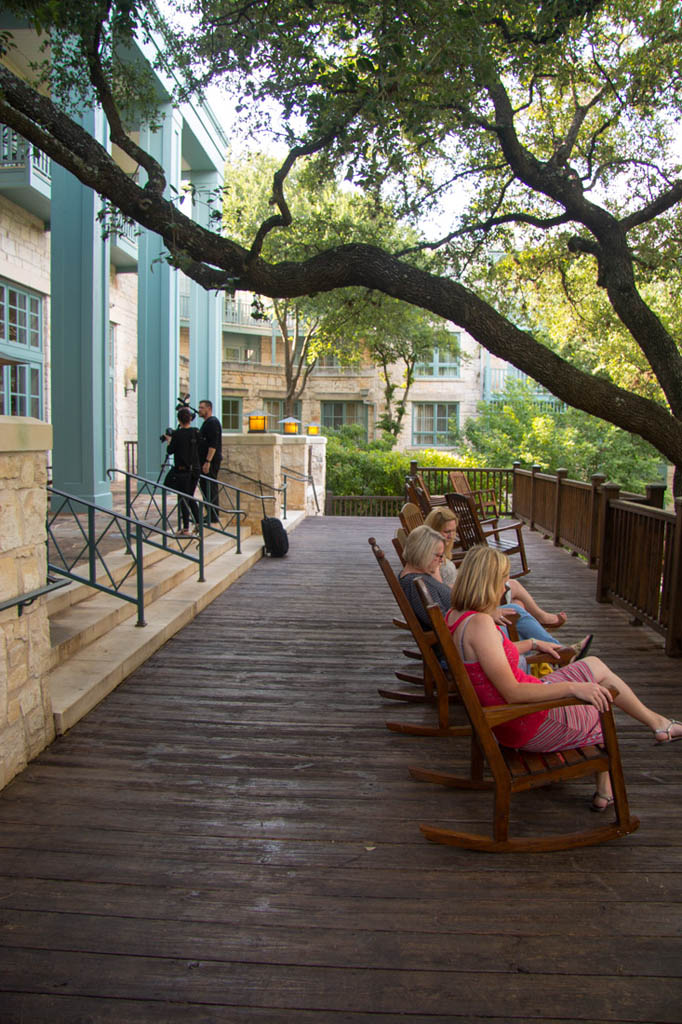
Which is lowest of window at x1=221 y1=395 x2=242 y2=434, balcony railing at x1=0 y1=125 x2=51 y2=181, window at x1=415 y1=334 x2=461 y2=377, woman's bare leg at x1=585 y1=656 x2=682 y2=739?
woman's bare leg at x1=585 y1=656 x2=682 y2=739

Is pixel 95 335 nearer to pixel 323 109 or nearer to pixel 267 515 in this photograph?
pixel 267 515

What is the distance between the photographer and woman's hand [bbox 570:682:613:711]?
278 cm

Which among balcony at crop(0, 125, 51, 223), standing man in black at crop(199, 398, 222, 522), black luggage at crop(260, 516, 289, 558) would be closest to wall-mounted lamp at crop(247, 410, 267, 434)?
standing man in black at crop(199, 398, 222, 522)

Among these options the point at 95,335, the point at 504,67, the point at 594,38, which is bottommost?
the point at 95,335

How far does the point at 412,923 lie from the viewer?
2.35 metres

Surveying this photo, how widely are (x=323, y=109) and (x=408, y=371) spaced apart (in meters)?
21.0

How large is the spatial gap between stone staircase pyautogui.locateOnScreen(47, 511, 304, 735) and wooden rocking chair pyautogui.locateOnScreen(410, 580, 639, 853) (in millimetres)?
2121

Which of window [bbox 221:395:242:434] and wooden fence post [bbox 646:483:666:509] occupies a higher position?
window [bbox 221:395:242:434]

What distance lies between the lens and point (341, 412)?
3062cm

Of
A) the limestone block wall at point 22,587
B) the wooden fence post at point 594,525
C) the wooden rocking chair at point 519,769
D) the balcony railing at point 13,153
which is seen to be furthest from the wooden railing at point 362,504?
the wooden rocking chair at point 519,769

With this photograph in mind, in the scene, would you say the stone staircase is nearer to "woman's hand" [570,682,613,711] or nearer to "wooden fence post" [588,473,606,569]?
"woman's hand" [570,682,613,711]

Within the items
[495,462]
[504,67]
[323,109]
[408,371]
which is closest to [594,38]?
[504,67]

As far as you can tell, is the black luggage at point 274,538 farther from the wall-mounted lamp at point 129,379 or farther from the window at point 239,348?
the window at point 239,348

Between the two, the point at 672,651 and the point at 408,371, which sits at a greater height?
the point at 408,371
